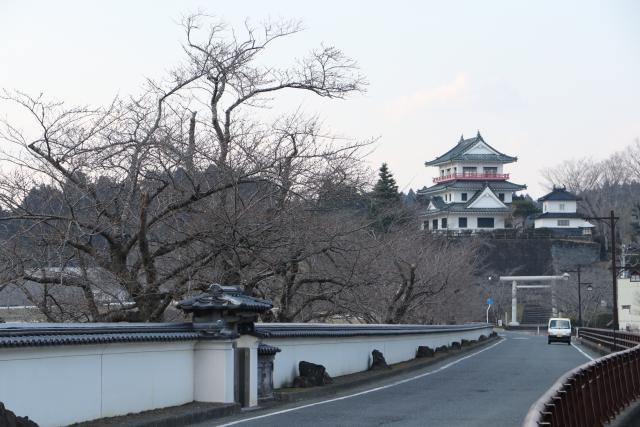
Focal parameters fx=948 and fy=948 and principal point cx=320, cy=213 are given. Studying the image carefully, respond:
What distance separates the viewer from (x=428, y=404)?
16516 mm

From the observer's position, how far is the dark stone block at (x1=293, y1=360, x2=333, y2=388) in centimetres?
1828

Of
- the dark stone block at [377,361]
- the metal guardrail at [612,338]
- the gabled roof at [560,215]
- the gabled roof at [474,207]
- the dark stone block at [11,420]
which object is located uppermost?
the gabled roof at [474,207]

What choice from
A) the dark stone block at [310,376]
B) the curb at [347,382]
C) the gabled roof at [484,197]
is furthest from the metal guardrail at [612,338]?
the gabled roof at [484,197]

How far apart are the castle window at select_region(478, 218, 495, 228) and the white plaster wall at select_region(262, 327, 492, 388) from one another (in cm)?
8529

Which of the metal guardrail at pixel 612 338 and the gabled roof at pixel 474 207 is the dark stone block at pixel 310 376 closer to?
the metal guardrail at pixel 612 338

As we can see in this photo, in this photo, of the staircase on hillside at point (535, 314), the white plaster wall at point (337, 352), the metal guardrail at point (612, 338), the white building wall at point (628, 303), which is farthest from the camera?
the staircase on hillside at point (535, 314)

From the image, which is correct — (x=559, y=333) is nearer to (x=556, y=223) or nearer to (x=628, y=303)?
(x=628, y=303)

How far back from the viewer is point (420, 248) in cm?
4581

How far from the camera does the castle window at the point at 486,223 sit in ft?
382

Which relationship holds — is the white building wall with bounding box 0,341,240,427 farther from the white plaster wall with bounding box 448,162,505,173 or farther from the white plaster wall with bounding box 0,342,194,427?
the white plaster wall with bounding box 448,162,505,173

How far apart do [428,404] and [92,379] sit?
669 centimetres

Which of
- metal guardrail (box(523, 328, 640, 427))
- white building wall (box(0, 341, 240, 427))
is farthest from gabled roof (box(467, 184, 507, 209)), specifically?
white building wall (box(0, 341, 240, 427))

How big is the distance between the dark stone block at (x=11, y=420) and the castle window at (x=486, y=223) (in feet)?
357

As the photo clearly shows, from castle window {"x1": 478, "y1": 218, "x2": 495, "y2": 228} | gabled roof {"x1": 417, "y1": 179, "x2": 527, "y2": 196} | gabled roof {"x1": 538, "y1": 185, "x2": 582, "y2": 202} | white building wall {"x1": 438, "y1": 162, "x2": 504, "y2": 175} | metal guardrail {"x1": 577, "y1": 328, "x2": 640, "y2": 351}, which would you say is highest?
white building wall {"x1": 438, "y1": 162, "x2": 504, "y2": 175}
